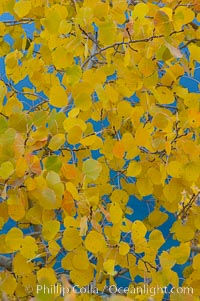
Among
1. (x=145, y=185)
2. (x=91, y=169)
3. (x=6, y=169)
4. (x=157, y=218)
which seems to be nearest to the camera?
(x=6, y=169)

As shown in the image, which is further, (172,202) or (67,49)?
(172,202)

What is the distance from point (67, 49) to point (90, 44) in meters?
0.41

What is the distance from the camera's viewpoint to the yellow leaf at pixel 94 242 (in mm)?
969

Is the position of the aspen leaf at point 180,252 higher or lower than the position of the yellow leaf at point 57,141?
lower

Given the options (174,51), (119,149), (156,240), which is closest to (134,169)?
(119,149)

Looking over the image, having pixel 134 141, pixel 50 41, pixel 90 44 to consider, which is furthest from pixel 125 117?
→ pixel 90 44

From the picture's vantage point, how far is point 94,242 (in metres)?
0.97

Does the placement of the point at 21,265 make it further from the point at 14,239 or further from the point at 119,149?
the point at 119,149

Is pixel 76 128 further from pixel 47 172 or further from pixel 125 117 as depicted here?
pixel 125 117

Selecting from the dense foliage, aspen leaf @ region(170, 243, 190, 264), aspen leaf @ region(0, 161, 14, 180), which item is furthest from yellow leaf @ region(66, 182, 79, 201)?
aspen leaf @ region(170, 243, 190, 264)

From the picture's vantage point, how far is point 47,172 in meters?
0.98

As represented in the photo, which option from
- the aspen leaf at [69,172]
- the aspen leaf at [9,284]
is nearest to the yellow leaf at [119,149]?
the aspen leaf at [69,172]

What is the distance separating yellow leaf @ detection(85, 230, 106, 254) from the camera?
3.18 feet

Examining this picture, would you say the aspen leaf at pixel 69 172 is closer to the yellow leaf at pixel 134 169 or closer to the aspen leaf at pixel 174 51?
the yellow leaf at pixel 134 169
